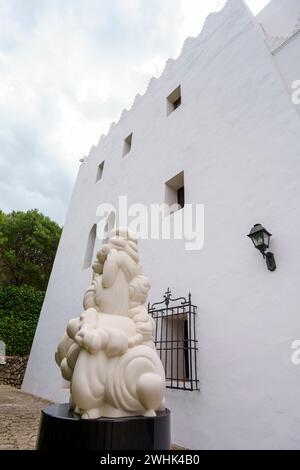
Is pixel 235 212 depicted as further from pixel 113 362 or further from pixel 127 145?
pixel 127 145

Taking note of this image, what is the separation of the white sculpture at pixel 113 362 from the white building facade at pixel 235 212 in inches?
48.8

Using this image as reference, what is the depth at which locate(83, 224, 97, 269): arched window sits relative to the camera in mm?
7035

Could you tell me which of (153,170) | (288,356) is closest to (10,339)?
(153,170)

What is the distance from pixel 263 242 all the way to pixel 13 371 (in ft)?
28.6

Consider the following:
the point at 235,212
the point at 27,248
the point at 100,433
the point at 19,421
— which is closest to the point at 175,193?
the point at 235,212

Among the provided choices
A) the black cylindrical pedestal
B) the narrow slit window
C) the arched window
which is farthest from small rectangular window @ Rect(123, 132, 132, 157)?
the black cylindrical pedestal

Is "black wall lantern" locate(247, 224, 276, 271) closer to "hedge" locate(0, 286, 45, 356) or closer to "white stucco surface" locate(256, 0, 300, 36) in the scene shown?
"white stucco surface" locate(256, 0, 300, 36)

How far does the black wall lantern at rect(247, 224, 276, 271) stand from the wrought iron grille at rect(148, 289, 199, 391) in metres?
1.15

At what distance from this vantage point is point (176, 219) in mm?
4379

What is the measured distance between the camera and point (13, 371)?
828 centimetres

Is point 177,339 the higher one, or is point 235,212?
point 235,212

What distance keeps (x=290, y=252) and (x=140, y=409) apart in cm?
206

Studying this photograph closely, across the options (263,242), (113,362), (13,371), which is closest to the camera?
(113,362)
